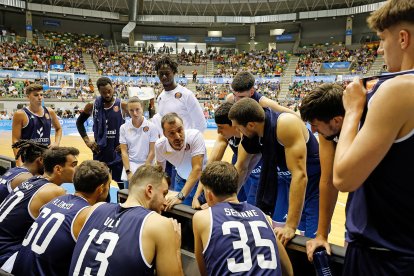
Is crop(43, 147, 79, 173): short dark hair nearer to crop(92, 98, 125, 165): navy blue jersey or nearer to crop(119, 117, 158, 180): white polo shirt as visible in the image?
crop(119, 117, 158, 180): white polo shirt

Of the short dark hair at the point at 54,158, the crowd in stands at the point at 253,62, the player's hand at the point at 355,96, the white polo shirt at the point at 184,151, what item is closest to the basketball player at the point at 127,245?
the player's hand at the point at 355,96

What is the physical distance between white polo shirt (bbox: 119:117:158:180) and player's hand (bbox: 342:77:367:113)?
356cm

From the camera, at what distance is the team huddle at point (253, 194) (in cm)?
115

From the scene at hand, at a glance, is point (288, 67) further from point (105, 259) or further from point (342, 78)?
point (105, 259)

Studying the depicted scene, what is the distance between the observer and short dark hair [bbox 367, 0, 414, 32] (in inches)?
43.6

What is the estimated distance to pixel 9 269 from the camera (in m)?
2.32

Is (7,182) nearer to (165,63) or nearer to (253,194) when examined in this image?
(165,63)

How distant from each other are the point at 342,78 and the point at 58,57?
2222cm

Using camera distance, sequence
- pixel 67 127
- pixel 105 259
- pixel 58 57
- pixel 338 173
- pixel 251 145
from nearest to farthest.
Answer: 1. pixel 338 173
2. pixel 105 259
3. pixel 251 145
4. pixel 67 127
5. pixel 58 57

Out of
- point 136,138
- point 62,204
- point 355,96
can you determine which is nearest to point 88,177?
point 62,204

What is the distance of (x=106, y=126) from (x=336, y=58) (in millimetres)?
29640

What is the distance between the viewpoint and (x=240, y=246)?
1.73m

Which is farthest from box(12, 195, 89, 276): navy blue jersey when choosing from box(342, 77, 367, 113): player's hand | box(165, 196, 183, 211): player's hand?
box(342, 77, 367, 113): player's hand

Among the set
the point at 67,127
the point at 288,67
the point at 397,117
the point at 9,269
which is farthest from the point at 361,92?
the point at 288,67
